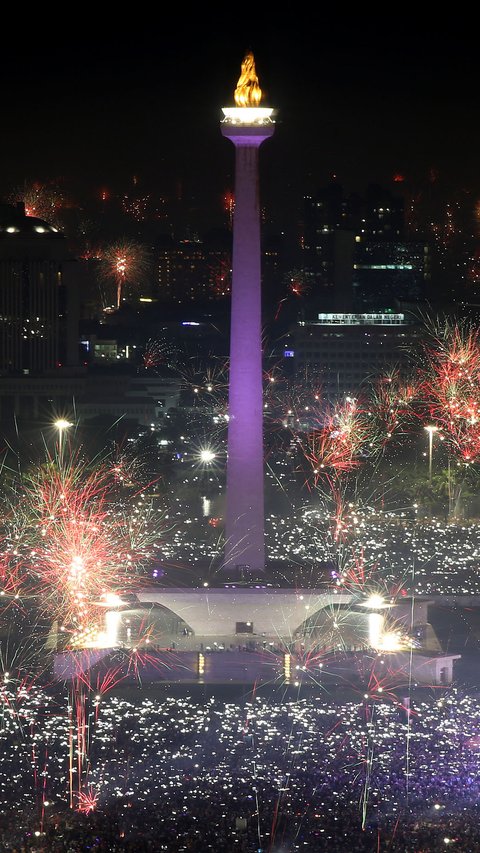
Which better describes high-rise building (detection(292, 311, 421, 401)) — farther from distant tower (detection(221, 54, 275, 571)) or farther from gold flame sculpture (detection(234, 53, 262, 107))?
gold flame sculpture (detection(234, 53, 262, 107))

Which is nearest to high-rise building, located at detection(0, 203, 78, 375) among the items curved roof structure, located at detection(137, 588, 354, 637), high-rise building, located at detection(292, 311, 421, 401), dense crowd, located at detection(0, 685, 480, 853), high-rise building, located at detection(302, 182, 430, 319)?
high-rise building, located at detection(292, 311, 421, 401)

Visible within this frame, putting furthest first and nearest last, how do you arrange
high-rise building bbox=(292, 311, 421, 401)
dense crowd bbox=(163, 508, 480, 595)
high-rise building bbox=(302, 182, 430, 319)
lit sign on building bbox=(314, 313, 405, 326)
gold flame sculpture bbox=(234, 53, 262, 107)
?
1. high-rise building bbox=(302, 182, 430, 319)
2. lit sign on building bbox=(314, 313, 405, 326)
3. high-rise building bbox=(292, 311, 421, 401)
4. dense crowd bbox=(163, 508, 480, 595)
5. gold flame sculpture bbox=(234, 53, 262, 107)

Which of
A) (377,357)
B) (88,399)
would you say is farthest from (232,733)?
(377,357)

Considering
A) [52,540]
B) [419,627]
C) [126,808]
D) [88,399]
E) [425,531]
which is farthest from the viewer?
[88,399]

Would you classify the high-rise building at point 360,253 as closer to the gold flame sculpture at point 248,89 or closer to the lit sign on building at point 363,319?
the lit sign on building at point 363,319

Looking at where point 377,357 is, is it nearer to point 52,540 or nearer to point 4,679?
point 52,540

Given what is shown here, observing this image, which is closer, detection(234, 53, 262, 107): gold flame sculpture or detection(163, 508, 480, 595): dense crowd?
detection(234, 53, 262, 107): gold flame sculpture
